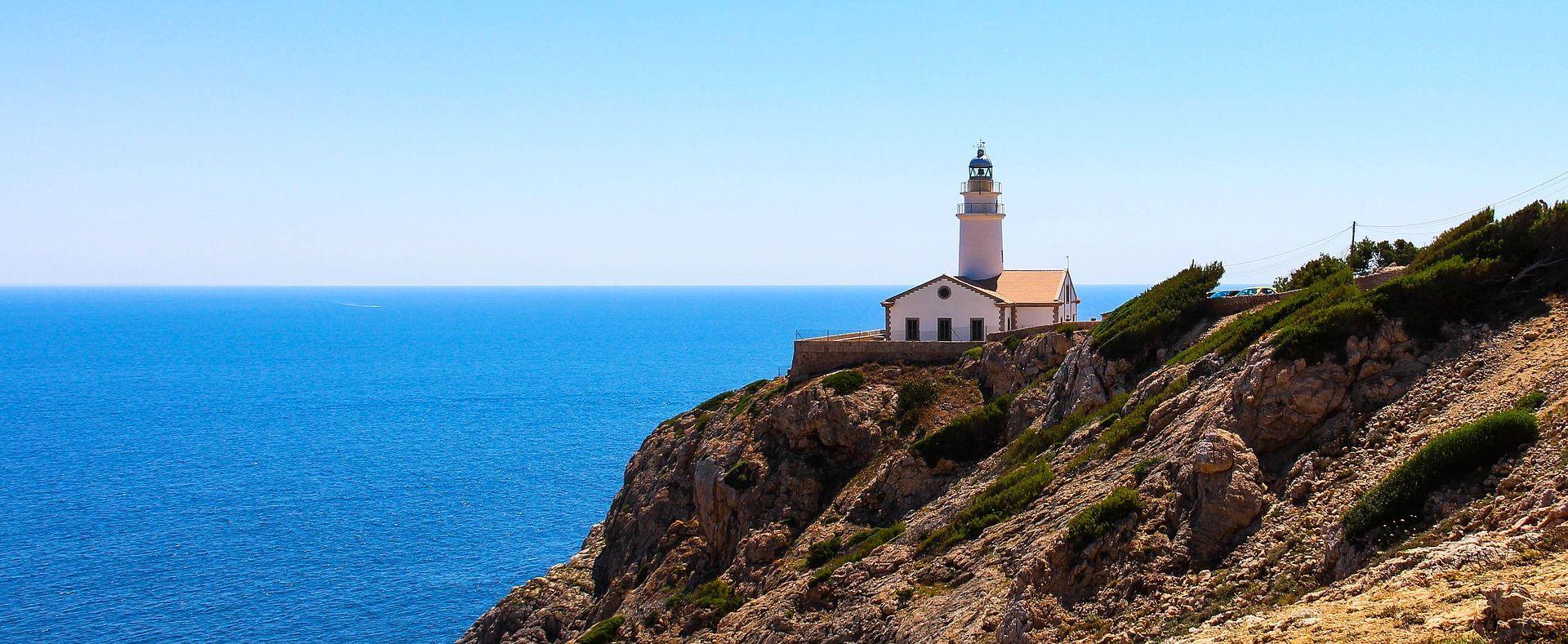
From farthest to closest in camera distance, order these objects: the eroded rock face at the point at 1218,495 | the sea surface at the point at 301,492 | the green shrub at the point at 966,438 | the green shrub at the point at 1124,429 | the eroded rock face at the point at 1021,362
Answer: the sea surface at the point at 301,492 < the eroded rock face at the point at 1021,362 < the green shrub at the point at 966,438 < the green shrub at the point at 1124,429 < the eroded rock face at the point at 1218,495

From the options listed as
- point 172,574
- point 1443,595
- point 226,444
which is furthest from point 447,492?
point 1443,595

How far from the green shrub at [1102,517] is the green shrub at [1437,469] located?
3818mm

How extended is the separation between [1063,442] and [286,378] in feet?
410

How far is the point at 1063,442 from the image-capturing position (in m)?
27.9

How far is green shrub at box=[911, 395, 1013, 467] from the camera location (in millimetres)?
33531

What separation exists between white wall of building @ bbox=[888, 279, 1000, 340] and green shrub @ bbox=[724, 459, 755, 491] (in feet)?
44.0

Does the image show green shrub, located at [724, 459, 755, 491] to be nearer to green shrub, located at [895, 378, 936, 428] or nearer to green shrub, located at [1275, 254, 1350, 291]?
green shrub, located at [895, 378, 936, 428]

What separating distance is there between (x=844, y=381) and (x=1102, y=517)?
19407 millimetres

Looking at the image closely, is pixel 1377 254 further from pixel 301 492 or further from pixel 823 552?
pixel 301 492

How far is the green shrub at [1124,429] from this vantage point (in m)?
24.0

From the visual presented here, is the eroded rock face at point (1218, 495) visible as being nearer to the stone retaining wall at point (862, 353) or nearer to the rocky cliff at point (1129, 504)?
the rocky cliff at point (1129, 504)

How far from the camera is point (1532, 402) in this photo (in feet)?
55.7

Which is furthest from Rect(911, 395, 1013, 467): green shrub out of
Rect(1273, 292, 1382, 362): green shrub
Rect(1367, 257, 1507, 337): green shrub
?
Rect(1367, 257, 1507, 337): green shrub

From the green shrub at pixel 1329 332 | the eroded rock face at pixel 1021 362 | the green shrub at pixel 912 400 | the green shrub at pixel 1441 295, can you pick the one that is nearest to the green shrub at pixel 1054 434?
the eroded rock face at pixel 1021 362
